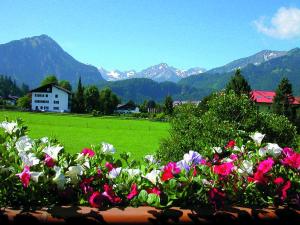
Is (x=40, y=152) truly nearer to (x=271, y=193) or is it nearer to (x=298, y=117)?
A: (x=271, y=193)

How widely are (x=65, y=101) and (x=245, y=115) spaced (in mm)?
116324

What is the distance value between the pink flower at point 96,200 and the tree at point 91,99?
377ft

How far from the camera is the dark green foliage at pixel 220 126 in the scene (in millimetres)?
12375

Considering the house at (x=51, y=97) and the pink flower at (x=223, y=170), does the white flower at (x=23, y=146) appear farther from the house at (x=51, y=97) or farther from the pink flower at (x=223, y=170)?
the house at (x=51, y=97)

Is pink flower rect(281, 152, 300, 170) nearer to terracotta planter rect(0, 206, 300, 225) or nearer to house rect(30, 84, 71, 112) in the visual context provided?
terracotta planter rect(0, 206, 300, 225)

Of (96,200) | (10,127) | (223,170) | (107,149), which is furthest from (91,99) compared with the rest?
(96,200)

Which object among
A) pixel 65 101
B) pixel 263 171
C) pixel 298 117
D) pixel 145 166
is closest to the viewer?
pixel 263 171

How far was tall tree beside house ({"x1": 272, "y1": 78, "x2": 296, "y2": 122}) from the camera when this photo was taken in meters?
60.2

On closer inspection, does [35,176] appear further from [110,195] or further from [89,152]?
[89,152]

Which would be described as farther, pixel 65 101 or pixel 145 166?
pixel 65 101

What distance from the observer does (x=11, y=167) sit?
2783mm

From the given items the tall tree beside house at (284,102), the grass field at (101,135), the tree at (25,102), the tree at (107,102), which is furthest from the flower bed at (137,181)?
the tree at (25,102)

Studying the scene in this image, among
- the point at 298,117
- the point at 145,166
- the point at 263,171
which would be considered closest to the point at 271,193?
Answer: the point at 263,171

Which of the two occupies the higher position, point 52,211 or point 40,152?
point 40,152
